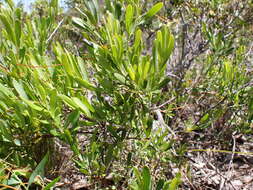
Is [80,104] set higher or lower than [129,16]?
lower

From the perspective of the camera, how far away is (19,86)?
98 cm

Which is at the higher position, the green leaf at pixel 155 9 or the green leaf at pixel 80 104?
the green leaf at pixel 155 9

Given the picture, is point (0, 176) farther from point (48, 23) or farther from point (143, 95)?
point (48, 23)

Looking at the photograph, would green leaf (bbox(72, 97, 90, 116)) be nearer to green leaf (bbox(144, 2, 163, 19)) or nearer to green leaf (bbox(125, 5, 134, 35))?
green leaf (bbox(125, 5, 134, 35))

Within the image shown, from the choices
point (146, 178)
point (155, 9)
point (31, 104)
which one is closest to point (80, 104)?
point (31, 104)

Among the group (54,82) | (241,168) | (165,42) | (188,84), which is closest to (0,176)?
(54,82)

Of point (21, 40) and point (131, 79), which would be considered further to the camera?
point (21, 40)

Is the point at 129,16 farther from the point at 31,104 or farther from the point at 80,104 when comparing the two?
the point at 31,104

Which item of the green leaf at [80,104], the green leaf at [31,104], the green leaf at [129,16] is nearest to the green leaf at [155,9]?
the green leaf at [129,16]

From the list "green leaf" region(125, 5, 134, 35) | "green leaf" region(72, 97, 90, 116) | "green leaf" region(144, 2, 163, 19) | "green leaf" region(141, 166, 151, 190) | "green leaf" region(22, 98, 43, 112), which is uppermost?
"green leaf" region(144, 2, 163, 19)

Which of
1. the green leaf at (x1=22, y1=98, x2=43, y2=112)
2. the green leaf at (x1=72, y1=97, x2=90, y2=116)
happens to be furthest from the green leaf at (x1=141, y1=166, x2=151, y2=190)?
the green leaf at (x1=22, y1=98, x2=43, y2=112)

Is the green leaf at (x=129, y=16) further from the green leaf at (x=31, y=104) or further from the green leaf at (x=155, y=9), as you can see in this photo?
the green leaf at (x=31, y=104)

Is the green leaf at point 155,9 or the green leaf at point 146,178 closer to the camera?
the green leaf at point 146,178

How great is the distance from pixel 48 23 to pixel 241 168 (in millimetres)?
1916
